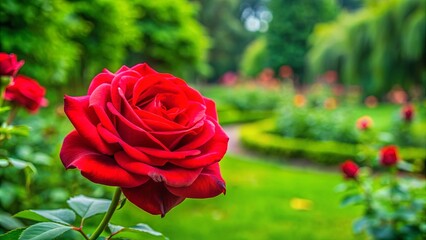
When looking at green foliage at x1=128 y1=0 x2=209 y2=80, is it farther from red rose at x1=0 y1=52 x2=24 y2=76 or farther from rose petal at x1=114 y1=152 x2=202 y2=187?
rose petal at x1=114 y1=152 x2=202 y2=187

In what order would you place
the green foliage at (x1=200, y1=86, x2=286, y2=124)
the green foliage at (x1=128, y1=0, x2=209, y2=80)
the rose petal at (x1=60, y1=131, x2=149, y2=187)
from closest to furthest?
1. the rose petal at (x1=60, y1=131, x2=149, y2=187)
2. the green foliage at (x1=128, y1=0, x2=209, y2=80)
3. the green foliage at (x1=200, y1=86, x2=286, y2=124)

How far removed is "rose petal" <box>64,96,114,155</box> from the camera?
448 mm

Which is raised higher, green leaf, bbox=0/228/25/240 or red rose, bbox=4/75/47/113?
red rose, bbox=4/75/47/113

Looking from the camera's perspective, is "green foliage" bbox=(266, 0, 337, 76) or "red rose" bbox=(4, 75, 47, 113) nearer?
"red rose" bbox=(4, 75, 47, 113)

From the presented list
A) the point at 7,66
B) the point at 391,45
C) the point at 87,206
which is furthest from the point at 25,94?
the point at 391,45

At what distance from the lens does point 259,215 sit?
144 inches

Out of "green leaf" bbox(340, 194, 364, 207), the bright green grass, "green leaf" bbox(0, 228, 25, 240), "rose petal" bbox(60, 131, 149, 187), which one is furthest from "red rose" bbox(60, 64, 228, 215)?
the bright green grass

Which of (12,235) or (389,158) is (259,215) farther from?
(12,235)

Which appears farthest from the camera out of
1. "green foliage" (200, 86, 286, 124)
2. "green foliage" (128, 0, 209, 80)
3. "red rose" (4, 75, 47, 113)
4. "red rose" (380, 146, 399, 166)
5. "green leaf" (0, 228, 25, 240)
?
"green foliage" (200, 86, 286, 124)

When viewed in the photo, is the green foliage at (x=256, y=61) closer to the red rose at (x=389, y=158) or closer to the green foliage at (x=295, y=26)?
the green foliage at (x=295, y=26)

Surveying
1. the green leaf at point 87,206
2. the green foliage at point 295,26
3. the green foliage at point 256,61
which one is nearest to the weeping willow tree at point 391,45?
the green leaf at point 87,206

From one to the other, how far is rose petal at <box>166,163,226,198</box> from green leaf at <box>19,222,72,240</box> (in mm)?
153

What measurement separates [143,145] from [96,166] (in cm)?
4

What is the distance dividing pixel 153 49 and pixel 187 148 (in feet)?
25.1
